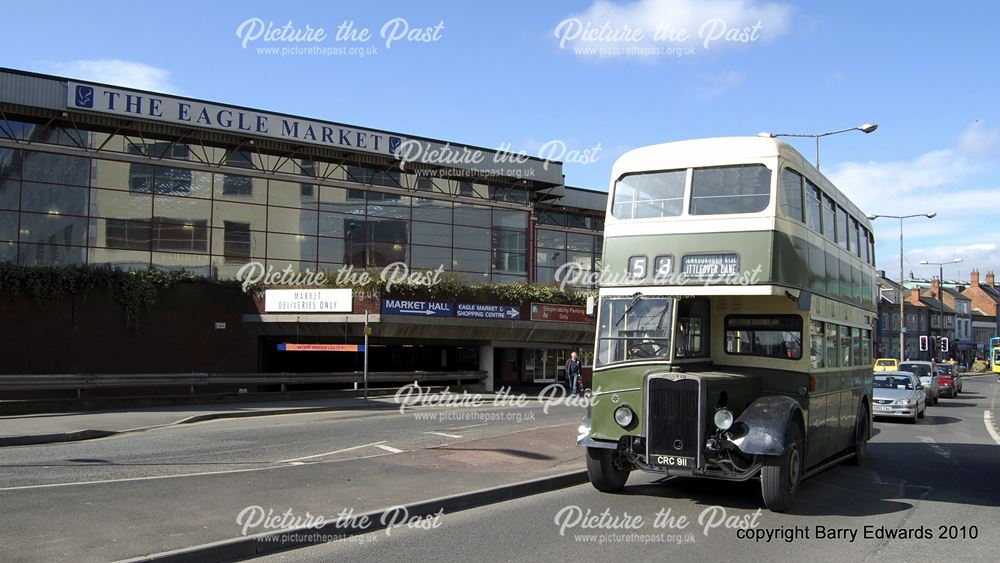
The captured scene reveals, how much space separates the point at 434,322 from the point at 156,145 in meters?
13.2

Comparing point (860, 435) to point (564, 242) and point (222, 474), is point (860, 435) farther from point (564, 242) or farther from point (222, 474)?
point (564, 242)

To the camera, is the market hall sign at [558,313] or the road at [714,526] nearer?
the road at [714,526]

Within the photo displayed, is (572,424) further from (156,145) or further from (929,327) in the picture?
(929,327)

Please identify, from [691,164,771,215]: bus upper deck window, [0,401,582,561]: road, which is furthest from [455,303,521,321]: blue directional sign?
[691,164,771,215]: bus upper deck window

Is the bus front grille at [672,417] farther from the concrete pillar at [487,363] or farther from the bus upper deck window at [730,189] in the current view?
the concrete pillar at [487,363]

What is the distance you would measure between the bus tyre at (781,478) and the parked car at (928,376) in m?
23.8

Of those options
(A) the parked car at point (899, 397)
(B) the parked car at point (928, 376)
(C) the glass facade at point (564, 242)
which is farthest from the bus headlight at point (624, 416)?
(C) the glass facade at point (564, 242)

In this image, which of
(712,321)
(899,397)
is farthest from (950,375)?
(712,321)

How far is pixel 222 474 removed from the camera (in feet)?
35.1

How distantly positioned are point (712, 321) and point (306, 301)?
21551mm

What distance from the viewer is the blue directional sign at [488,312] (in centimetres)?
3083

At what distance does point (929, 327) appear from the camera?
8800cm

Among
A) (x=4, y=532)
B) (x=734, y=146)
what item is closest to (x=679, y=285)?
(x=734, y=146)

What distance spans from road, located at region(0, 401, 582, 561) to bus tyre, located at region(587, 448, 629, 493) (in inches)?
42.2
